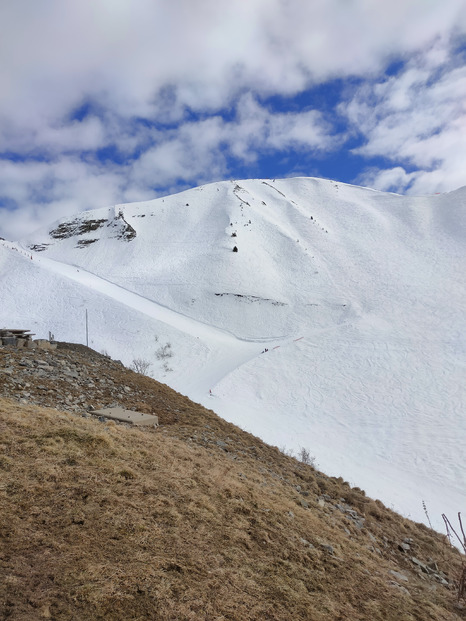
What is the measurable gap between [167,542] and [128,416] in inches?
205

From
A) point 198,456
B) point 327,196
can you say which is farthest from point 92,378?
point 327,196

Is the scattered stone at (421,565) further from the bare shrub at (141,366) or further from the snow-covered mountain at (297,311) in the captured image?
the bare shrub at (141,366)

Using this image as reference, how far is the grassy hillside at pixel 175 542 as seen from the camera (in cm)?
362

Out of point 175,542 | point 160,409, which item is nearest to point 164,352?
point 160,409

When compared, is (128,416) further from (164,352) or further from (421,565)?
(164,352)

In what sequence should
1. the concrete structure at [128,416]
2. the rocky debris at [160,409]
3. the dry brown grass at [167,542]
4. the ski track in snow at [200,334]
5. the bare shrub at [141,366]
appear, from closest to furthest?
the dry brown grass at [167,542]
the rocky debris at [160,409]
the concrete structure at [128,416]
the bare shrub at [141,366]
the ski track in snow at [200,334]

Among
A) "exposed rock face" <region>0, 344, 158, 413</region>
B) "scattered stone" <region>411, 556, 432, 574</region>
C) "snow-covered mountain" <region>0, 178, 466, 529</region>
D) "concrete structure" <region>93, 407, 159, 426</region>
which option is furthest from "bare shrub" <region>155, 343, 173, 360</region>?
"scattered stone" <region>411, 556, 432, 574</region>

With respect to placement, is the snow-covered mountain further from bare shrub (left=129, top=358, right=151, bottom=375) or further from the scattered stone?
the scattered stone

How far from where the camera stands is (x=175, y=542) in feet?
15.0

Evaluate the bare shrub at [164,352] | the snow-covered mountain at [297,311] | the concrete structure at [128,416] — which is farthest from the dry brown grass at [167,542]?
the bare shrub at [164,352]

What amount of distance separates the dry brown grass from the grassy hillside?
2cm

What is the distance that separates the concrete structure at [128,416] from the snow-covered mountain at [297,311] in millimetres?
10263

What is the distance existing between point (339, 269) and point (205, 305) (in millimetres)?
19662

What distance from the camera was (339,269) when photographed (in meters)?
49.3
